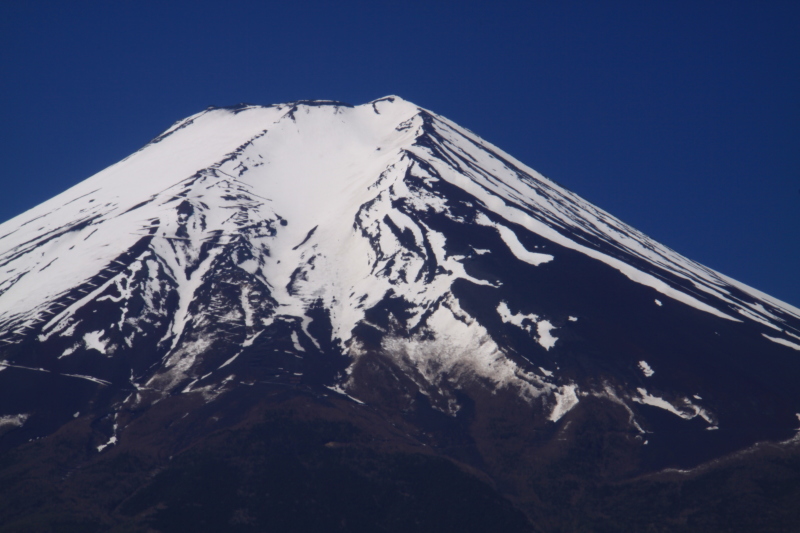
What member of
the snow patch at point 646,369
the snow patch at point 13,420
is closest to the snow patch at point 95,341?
the snow patch at point 13,420

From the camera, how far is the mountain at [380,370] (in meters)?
75.8

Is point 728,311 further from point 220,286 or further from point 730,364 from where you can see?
point 220,286

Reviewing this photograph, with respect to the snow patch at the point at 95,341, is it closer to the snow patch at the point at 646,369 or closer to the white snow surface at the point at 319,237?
the white snow surface at the point at 319,237

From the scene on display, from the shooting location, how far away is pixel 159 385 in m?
92.0

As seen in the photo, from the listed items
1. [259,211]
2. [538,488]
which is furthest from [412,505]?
[259,211]

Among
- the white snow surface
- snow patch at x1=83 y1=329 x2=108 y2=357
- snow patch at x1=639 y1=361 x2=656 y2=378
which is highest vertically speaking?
the white snow surface

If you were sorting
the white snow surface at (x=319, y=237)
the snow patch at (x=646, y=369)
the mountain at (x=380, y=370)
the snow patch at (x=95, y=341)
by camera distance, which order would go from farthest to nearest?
the white snow surface at (x=319, y=237)
the snow patch at (x=95, y=341)
the snow patch at (x=646, y=369)
the mountain at (x=380, y=370)

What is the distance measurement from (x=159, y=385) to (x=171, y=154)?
284 feet

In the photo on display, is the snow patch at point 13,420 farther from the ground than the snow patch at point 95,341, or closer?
closer

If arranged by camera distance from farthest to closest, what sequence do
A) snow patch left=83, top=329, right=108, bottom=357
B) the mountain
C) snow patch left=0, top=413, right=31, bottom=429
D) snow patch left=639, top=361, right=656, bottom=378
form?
snow patch left=83, top=329, right=108, bottom=357 < snow patch left=639, top=361, right=656, bottom=378 < snow patch left=0, top=413, right=31, bottom=429 < the mountain

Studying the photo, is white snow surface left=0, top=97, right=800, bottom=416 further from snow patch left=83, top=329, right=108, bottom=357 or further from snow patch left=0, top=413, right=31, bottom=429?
snow patch left=0, top=413, right=31, bottom=429

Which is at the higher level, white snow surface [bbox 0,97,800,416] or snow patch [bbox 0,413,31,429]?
white snow surface [bbox 0,97,800,416]

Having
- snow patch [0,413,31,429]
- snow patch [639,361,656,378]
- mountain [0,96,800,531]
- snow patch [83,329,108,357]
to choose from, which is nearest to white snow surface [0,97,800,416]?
snow patch [83,329,108,357]

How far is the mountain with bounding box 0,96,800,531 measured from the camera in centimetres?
7575
